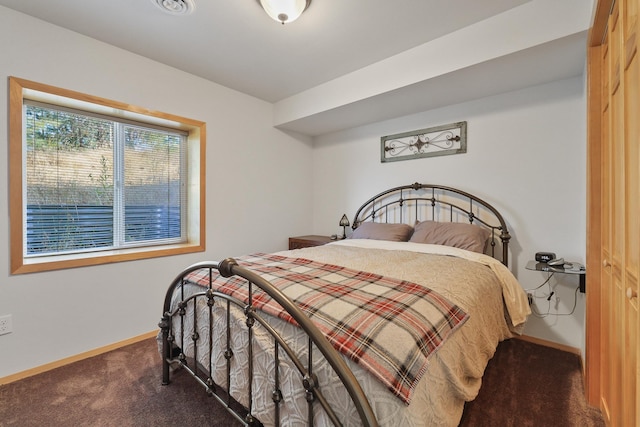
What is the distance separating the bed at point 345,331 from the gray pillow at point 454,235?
0.06 m

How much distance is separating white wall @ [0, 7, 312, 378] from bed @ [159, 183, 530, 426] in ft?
3.02

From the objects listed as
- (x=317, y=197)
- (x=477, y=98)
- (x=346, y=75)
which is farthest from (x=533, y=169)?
(x=317, y=197)

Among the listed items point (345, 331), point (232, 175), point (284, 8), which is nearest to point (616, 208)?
point (345, 331)

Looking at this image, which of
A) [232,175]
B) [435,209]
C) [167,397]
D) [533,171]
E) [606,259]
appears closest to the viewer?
[606,259]

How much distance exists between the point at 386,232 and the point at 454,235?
2.04 feet

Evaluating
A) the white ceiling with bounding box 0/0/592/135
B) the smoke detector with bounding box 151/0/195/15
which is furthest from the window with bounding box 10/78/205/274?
the smoke detector with bounding box 151/0/195/15

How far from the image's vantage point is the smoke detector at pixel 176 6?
1.78 metres

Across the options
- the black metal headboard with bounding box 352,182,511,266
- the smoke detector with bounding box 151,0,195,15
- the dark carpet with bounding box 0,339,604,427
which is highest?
the smoke detector with bounding box 151,0,195,15

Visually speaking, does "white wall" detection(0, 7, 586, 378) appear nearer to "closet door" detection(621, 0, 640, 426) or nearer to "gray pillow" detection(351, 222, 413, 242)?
"gray pillow" detection(351, 222, 413, 242)

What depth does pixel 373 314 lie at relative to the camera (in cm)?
103

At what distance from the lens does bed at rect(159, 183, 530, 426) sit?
2.84 ft

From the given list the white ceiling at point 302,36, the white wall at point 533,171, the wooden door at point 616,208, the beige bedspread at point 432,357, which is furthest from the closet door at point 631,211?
the white wall at point 533,171

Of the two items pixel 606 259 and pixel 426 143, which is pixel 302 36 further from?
pixel 606 259

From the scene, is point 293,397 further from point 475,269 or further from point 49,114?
point 49,114
